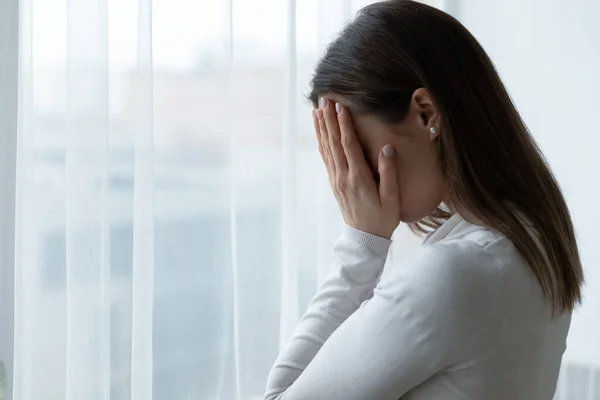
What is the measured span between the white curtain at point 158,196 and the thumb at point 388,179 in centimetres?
49

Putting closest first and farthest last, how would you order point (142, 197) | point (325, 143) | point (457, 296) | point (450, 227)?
1. point (457, 296)
2. point (450, 227)
3. point (325, 143)
4. point (142, 197)

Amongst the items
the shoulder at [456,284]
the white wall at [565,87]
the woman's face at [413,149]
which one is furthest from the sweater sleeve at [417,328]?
the white wall at [565,87]

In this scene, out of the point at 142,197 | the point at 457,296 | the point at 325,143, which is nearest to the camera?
the point at 457,296

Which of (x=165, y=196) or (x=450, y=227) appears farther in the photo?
(x=165, y=196)

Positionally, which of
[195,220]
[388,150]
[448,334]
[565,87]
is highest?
[565,87]

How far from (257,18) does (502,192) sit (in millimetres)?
846

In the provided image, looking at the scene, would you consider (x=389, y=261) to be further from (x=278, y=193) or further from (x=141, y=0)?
(x=141, y=0)

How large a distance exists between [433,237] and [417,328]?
0.57ft

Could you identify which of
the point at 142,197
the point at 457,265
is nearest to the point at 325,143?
the point at 457,265

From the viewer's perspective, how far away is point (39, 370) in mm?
1212

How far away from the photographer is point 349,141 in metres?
1.02

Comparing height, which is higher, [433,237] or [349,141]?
[349,141]

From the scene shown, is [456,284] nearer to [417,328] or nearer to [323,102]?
[417,328]

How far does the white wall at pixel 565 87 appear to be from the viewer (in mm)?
2180
